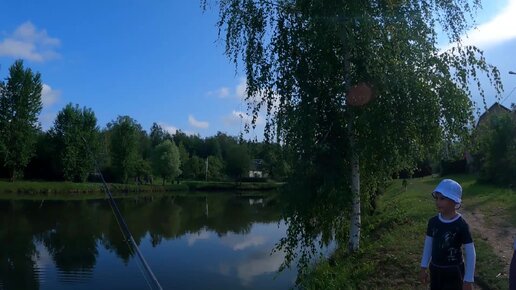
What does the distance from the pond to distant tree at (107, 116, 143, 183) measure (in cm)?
4504

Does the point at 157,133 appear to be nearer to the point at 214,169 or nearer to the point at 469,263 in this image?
the point at 214,169

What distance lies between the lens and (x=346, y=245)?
36.7 ft

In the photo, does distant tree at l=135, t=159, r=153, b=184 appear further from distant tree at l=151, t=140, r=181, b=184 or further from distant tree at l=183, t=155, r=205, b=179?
distant tree at l=183, t=155, r=205, b=179

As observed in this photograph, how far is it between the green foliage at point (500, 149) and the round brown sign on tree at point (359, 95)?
1680 centimetres

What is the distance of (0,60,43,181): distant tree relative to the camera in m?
61.6

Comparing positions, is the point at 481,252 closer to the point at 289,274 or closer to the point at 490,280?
the point at 490,280

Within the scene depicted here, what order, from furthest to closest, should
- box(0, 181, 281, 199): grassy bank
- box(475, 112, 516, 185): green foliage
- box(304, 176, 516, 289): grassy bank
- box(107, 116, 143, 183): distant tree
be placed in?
box(107, 116, 143, 183): distant tree < box(0, 181, 281, 199): grassy bank < box(475, 112, 516, 185): green foliage < box(304, 176, 516, 289): grassy bank

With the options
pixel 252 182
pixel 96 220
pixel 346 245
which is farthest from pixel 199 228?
pixel 252 182

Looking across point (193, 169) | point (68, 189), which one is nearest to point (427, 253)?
point (68, 189)

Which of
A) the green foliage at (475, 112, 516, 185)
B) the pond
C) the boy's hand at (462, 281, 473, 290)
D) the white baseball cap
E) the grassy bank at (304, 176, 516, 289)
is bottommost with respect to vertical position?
the pond

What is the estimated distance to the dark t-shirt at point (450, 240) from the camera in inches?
192

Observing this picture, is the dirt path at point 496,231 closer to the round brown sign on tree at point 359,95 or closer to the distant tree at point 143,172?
the round brown sign on tree at point 359,95

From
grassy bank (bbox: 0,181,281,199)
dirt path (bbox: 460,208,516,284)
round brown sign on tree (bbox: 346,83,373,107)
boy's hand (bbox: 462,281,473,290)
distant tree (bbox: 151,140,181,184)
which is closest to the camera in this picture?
boy's hand (bbox: 462,281,473,290)

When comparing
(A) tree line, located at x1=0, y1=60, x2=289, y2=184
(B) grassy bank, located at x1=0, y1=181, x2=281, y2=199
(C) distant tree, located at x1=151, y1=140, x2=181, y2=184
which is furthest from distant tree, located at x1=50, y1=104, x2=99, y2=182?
(C) distant tree, located at x1=151, y1=140, x2=181, y2=184
